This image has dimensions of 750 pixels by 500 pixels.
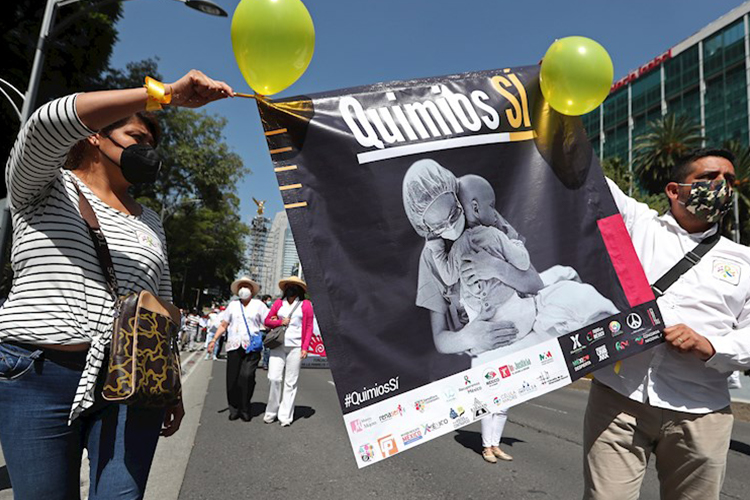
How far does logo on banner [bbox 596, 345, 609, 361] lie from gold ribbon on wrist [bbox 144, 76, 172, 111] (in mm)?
1954

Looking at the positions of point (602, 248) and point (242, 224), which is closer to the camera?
point (602, 248)

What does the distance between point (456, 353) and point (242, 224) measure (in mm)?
41873

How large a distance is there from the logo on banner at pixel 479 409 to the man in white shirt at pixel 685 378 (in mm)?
682

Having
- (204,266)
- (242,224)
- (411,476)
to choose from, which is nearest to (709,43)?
(242,224)

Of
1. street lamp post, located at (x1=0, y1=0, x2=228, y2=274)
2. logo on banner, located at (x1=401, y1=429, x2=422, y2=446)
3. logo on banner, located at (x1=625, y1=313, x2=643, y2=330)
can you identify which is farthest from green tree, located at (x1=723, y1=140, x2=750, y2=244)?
logo on banner, located at (x1=401, y1=429, x2=422, y2=446)

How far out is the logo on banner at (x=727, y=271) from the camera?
2408mm

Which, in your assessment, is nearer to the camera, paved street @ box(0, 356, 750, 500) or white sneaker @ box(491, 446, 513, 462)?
paved street @ box(0, 356, 750, 500)

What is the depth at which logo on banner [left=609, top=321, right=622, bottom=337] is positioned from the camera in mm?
2371

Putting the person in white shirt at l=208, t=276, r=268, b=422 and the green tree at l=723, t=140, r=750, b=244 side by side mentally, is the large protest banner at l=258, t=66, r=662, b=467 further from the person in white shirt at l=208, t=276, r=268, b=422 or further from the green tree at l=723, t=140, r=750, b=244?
the green tree at l=723, t=140, r=750, b=244

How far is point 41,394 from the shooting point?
72.1 inches

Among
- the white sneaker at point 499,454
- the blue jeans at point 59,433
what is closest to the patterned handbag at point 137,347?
the blue jeans at point 59,433

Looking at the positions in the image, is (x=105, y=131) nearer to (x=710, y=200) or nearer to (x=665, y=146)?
(x=710, y=200)

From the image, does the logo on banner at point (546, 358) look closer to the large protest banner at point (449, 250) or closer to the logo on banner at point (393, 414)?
the large protest banner at point (449, 250)

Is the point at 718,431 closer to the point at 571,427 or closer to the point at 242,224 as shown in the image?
the point at 571,427
